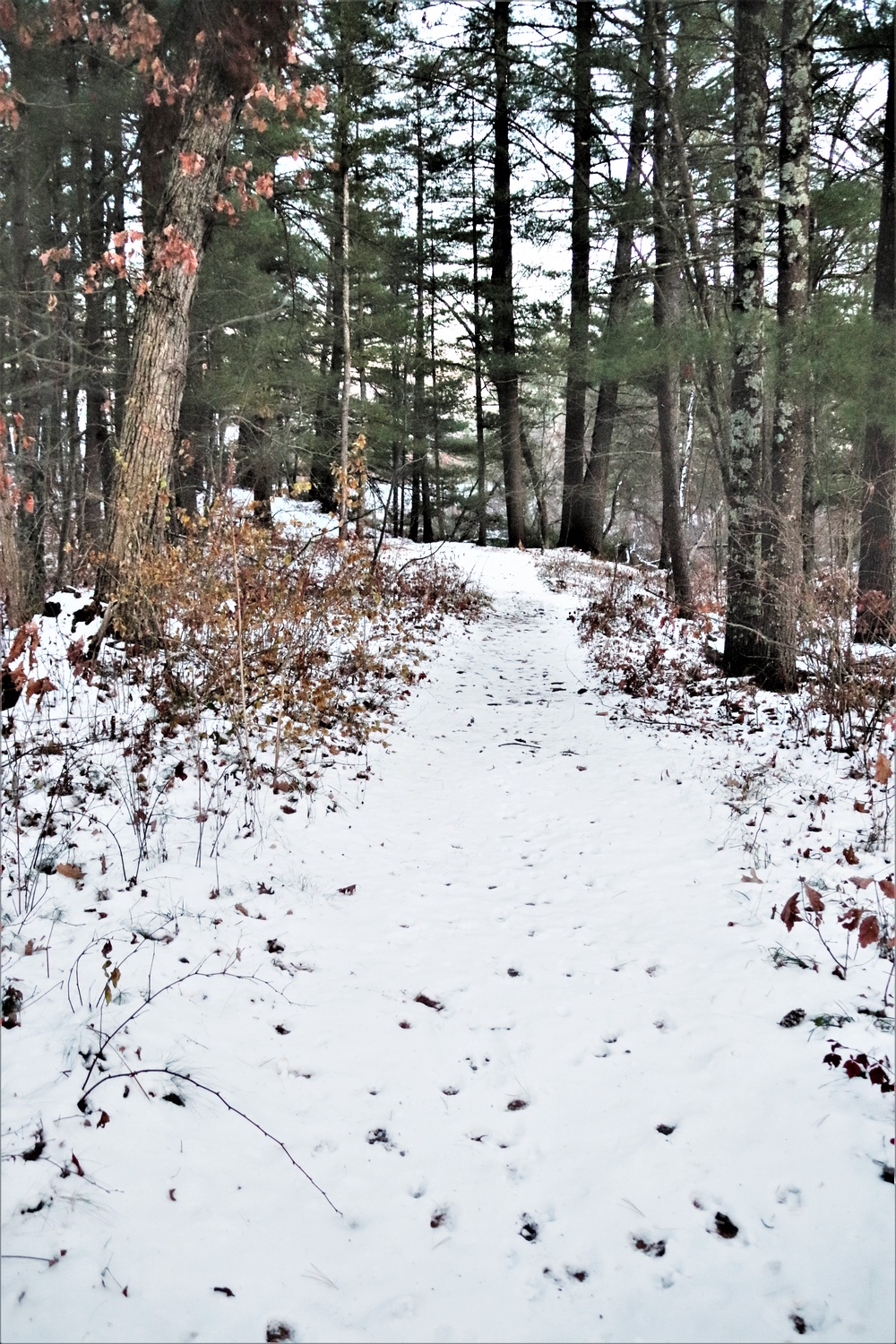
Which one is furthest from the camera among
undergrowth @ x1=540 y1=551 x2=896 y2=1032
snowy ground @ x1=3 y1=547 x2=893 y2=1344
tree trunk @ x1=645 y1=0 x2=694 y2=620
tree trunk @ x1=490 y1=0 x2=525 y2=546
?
tree trunk @ x1=490 y1=0 x2=525 y2=546

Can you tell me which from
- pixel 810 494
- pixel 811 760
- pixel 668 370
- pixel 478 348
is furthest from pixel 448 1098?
pixel 478 348

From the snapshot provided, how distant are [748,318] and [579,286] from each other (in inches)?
502

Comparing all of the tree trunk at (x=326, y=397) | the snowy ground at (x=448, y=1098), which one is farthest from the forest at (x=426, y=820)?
the tree trunk at (x=326, y=397)

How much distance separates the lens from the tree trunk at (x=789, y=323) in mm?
6461

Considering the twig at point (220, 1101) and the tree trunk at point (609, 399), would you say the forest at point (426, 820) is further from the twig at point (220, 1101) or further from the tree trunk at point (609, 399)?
the tree trunk at point (609, 399)

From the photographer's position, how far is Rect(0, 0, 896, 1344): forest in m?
2.01

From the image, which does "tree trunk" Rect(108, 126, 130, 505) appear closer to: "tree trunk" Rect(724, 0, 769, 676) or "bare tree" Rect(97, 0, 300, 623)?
"bare tree" Rect(97, 0, 300, 623)

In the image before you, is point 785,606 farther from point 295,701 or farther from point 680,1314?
point 680,1314

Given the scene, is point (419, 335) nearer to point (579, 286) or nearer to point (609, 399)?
point (579, 286)

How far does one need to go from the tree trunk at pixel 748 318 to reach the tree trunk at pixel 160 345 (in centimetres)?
473

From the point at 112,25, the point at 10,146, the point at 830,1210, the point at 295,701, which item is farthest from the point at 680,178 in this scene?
the point at 830,1210

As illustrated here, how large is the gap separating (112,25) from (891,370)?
7829 mm

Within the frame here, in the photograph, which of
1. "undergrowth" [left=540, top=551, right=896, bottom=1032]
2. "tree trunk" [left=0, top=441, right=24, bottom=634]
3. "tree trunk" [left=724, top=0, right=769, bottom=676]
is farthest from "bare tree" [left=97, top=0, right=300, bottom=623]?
"undergrowth" [left=540, top=551, right=896, bottom=1032]

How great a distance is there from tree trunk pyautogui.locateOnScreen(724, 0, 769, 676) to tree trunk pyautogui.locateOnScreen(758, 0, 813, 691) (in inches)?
6.8
